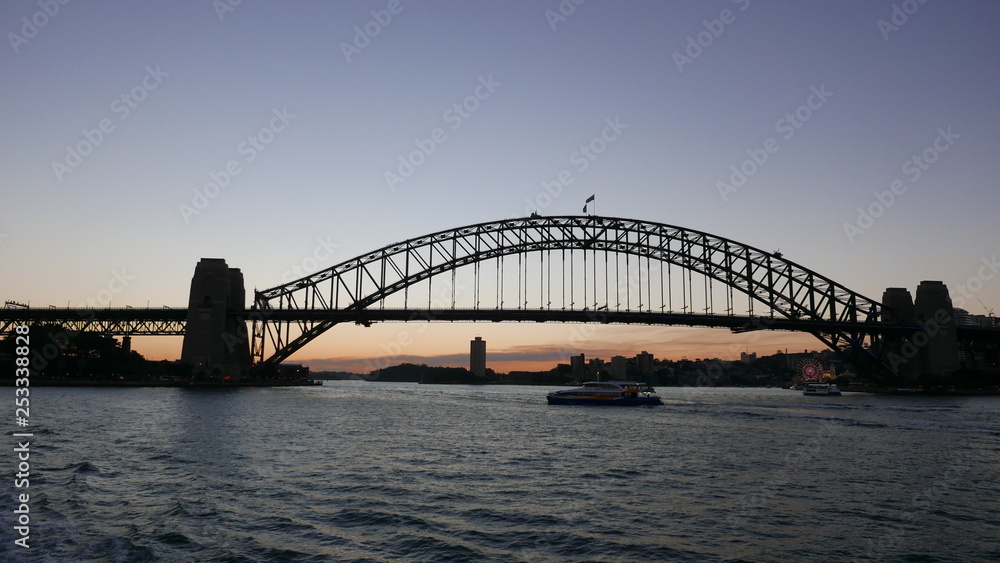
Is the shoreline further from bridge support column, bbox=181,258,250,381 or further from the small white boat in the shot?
the small white boat

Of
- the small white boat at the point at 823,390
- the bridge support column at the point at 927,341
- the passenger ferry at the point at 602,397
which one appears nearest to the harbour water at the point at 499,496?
the passenger ferry at the point at 602,397

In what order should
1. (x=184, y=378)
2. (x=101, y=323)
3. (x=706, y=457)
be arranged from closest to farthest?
(x=706, y=457) < (x=184, y=378) < (x=101, y=323)

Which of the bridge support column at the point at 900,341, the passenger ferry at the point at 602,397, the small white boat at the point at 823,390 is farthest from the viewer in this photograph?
the small white boat at the point at 823,390

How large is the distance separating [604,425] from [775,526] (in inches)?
1065

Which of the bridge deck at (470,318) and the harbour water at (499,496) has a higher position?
the bridge deck at (470,318)

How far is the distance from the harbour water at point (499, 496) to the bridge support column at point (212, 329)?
170 ft

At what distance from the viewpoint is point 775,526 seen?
15.2 metres

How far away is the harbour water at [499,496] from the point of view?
13.4m

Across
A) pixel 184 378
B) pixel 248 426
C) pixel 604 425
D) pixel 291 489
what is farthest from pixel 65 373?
pixel 291 489

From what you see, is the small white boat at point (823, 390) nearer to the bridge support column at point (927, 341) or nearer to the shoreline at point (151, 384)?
the bridge support column at point (927, 341)

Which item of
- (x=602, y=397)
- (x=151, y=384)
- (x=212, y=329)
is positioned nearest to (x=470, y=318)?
(x=602, y=397)

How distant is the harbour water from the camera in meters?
13.4

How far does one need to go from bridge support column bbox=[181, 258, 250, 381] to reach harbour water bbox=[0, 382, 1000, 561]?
51.9 m

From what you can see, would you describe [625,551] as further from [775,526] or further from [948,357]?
[948,357]
